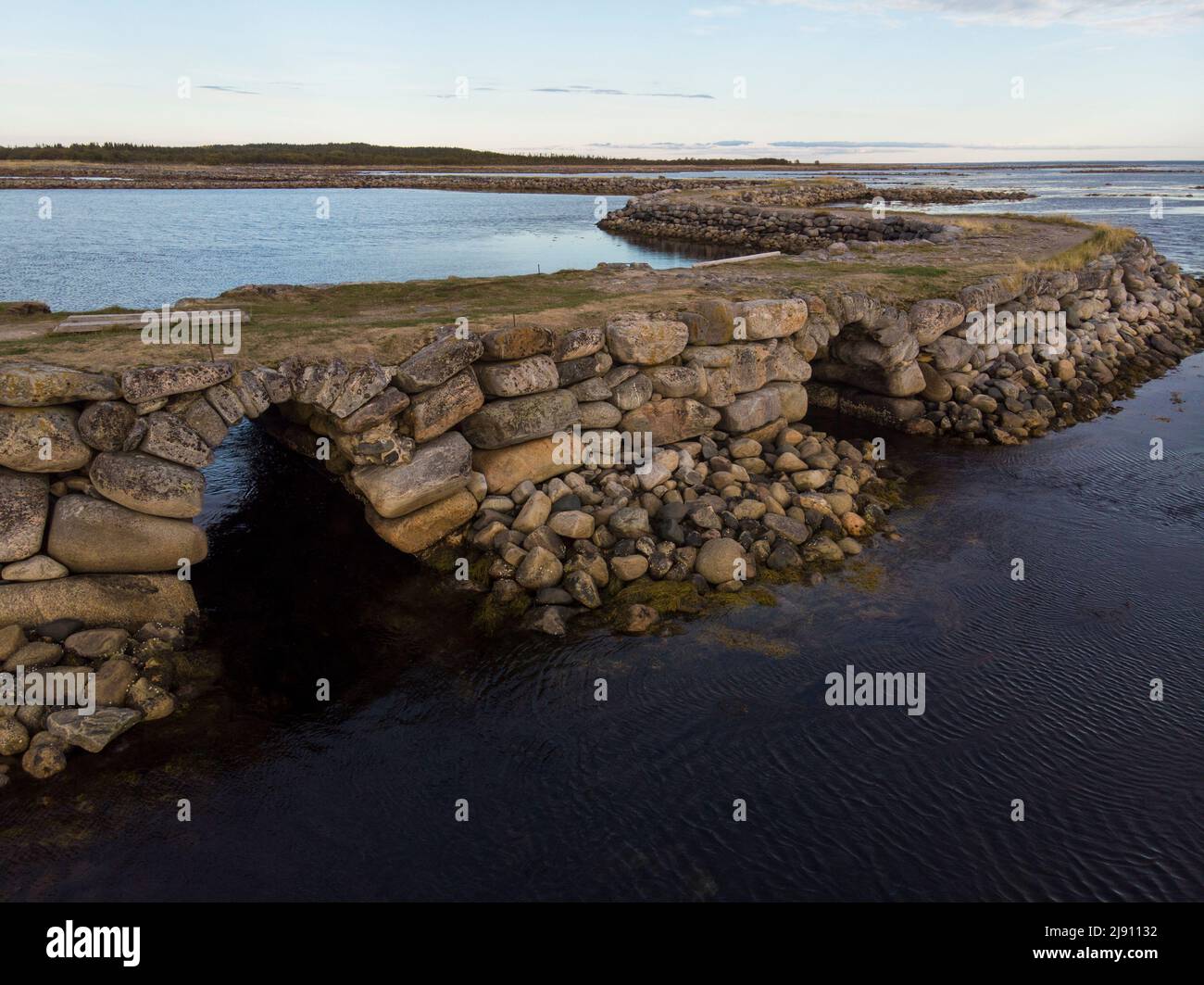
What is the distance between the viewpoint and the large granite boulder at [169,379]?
42.3ft

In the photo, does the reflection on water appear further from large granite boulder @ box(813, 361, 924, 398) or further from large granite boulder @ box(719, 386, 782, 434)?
large granite boulder @ box(813, 361, 924, 398)

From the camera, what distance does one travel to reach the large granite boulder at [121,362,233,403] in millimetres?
12883

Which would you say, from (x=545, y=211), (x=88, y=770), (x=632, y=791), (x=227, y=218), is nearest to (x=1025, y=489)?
(x=632, y=791)

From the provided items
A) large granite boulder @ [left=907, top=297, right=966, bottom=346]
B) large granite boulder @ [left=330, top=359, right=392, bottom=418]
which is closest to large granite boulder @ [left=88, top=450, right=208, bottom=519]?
large granite boulder @ [left=330, top=359, right=392, bottom=418]

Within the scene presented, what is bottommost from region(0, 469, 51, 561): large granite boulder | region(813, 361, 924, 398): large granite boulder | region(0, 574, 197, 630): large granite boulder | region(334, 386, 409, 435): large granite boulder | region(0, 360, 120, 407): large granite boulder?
region(0, 574, 197, 630): large granite boulder

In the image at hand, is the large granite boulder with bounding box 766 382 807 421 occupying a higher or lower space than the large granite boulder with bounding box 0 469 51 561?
higher

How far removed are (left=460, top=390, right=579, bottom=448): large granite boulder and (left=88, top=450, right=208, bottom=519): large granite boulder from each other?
5.23 m

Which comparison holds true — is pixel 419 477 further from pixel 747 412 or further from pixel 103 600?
pixel 747 412

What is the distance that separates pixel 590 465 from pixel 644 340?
10.6 ft

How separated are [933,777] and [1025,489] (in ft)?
36.9

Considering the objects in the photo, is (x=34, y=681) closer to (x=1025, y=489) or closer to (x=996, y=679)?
(x=996, y=679)

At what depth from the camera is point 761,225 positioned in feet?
184

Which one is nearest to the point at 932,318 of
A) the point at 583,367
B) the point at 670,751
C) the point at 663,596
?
the point at 583,367

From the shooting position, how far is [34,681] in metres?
11.2
